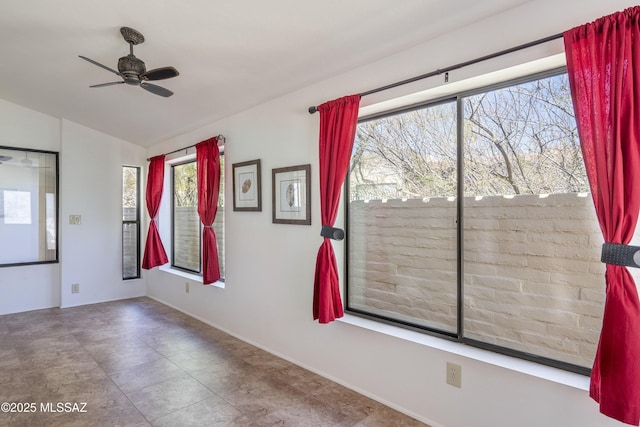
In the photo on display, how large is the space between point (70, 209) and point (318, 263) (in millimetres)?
4223

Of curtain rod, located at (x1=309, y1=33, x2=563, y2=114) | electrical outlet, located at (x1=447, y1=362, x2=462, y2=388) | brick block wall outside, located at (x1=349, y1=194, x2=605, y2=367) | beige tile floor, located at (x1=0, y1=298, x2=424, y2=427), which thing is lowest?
beige tile floor, located at (x1=0, y1=298, x2=424, y2=427)

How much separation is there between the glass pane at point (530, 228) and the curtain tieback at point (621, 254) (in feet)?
0.94

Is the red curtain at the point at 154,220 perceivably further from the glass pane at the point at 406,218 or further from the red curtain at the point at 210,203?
the glass pane at the point at 406,218

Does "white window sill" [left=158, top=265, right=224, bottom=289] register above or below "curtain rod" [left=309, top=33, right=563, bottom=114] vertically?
below

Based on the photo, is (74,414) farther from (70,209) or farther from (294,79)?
(70,209)

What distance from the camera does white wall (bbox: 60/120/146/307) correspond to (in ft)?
16.3

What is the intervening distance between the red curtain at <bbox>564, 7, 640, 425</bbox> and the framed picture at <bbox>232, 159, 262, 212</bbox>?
2.61 meters

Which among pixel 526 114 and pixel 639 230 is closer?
pixel 639 230

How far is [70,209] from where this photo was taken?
196 inches

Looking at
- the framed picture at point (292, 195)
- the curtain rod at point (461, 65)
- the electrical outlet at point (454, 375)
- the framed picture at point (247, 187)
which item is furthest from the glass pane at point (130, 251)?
the electrical outlet at point (454, 375)

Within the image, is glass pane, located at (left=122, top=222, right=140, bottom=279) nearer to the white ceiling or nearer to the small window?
the small window

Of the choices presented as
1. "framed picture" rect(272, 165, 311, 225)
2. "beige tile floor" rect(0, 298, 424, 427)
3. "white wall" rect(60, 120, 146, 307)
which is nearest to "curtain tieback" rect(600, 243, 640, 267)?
"beige tile floor" rect(0, 298, 424, 427)

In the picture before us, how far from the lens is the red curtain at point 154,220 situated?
5051 mm

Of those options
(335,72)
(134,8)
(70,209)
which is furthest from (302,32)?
(70,209)
